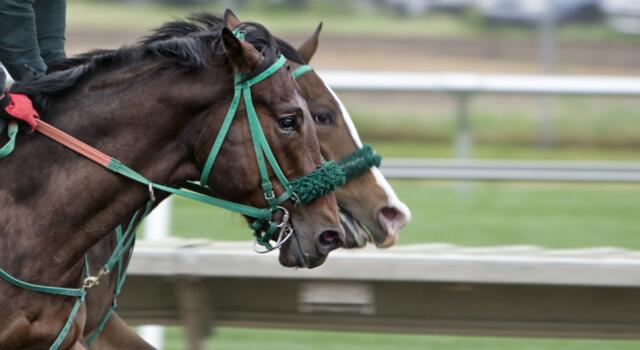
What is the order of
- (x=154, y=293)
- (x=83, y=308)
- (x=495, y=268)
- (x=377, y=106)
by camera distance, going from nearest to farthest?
(x=83, y=308) < (x=495, y=268) < (x=154, y=293) < (x=377, y=106)

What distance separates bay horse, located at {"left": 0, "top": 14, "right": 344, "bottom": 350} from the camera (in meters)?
3.50

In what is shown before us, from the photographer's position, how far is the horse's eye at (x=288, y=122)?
3498 mm

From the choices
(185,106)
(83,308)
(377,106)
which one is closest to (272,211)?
→ (185,106)

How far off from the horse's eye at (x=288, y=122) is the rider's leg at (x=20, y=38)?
84 centimetres

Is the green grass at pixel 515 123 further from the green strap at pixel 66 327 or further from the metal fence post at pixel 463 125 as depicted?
the green strap at pixel 66 327

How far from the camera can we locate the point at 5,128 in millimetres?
3578

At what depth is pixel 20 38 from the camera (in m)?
3.79

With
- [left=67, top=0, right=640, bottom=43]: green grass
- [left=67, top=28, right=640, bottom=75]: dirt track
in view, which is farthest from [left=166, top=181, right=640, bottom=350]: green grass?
[left=67, top=0, right=640, bottom=43]: green grass

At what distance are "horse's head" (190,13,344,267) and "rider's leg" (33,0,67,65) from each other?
Answer: 88cm

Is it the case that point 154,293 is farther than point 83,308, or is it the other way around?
point 154,293

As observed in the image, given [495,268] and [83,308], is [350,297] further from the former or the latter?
[83,308]

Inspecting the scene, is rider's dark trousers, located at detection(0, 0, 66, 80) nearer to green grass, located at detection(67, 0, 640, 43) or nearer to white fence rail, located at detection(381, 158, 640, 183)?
white fence rail, located at detection(381, 158, 640, 183)

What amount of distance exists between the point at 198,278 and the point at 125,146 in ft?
4.13

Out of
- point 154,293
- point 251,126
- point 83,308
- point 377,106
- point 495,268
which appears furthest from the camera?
point 377,106
